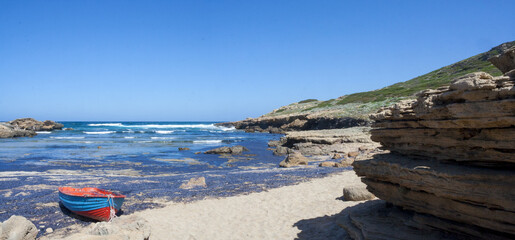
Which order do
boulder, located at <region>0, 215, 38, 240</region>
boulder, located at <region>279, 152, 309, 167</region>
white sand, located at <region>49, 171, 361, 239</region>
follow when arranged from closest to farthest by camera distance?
boulder, located at <region>0, 215, 38, 240</region>, white sand, located at <region>49, 171, 361, 239</region>, boulder, located at <region>279, 152, 309, 167</region>

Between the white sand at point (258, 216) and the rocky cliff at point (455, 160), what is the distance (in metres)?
2.12

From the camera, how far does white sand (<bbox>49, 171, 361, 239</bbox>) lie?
9133mm

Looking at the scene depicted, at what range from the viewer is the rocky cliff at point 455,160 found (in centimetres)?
520

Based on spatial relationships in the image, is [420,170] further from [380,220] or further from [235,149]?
[235,149]

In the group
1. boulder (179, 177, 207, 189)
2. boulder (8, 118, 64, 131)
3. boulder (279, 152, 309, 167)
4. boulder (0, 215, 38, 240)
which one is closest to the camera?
boulder (0, 215, 38, 240)

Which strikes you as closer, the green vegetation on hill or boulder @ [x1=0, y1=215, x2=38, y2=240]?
boulder @ [x1=0, y1=215, x2=38, y2=240]

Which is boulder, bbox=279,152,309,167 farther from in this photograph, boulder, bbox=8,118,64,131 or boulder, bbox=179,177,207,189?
boulder, bbox=8,118,64,131

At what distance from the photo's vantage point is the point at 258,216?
10.8m

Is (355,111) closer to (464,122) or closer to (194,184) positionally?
(194,184)

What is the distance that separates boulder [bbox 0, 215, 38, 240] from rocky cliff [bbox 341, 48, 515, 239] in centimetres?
837

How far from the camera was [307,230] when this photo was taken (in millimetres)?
9156

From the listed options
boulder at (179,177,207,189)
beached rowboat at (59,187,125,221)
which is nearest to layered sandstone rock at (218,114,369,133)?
boulder at (179,177,207,189)

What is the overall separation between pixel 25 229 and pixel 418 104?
10.1 metres

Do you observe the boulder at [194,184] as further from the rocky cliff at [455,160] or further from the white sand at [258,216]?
the rocky cliff at [455,160]
